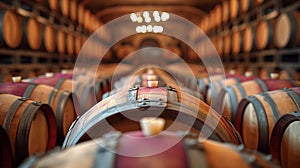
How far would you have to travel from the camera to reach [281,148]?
2373mm

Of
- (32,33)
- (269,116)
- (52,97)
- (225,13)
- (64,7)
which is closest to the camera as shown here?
(269,116)

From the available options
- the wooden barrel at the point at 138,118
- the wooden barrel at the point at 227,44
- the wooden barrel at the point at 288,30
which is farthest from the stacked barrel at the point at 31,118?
the wooden barrel at the point at 227,44

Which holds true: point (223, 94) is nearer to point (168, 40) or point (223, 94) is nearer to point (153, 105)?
point (153, 105)

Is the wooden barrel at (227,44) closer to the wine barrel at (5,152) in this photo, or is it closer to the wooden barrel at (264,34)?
the wooden barrel at (264,34)

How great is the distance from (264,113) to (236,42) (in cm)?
573

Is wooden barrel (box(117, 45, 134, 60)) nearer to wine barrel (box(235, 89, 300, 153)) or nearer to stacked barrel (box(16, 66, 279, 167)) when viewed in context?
wine barrel (box(235, 89, 300, 153))

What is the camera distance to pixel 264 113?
2.70 metres

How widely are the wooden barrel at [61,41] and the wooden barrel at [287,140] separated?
6340 millimetres

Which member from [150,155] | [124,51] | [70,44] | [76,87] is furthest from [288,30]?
[124,51]

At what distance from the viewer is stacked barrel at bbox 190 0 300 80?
525 centimetres

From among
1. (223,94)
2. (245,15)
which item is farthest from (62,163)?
(245,15)

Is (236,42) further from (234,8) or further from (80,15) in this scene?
(80,15)

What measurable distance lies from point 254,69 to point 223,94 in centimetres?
316

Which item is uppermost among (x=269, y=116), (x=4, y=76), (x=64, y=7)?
(x=64, y=7)
